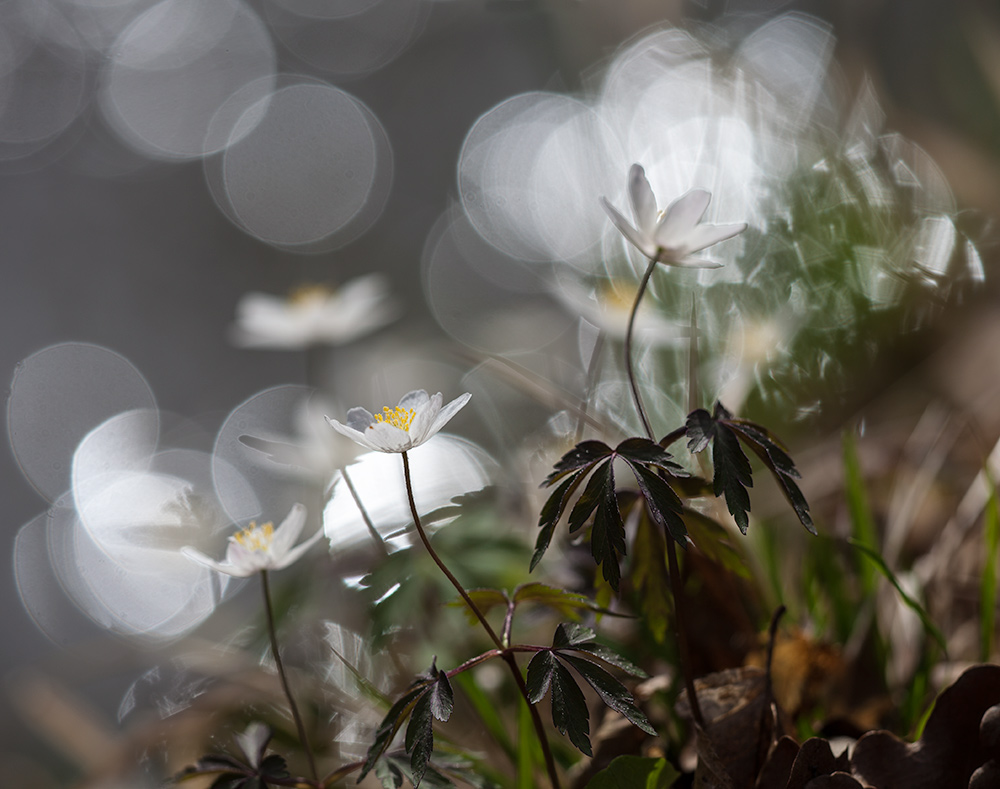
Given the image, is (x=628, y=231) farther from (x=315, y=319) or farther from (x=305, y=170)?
(x=305, y=170)

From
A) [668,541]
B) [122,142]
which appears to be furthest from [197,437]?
[668,541]

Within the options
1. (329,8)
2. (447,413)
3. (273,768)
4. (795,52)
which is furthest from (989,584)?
(329,8)

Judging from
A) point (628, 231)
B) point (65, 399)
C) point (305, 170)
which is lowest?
point (65, 399)

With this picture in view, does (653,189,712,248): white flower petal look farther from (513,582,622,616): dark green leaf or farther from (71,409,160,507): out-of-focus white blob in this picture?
(71,409,160,507): out-of-focus white blob

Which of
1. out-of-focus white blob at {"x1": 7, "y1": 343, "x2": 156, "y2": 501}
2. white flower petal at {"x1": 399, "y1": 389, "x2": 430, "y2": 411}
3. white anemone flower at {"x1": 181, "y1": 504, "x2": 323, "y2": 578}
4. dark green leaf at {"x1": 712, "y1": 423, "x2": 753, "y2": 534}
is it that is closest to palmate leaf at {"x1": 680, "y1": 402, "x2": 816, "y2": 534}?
dark green leaf at {"x1": 712, "y1": 423, "x2": 753, "y2": 534}

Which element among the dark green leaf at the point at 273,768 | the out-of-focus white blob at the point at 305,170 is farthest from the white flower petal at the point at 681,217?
the out-of-focus white blob at the point at 305,170

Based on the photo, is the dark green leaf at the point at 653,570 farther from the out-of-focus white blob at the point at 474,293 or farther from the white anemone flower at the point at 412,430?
the out-of-focus white blob at the point at 474,293
